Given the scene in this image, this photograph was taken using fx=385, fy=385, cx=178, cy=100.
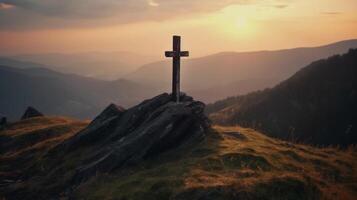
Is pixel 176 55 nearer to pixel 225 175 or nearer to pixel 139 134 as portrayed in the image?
pixel 139 134

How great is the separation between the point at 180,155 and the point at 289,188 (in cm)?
753

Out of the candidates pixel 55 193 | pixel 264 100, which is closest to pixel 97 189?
pixel 55 193

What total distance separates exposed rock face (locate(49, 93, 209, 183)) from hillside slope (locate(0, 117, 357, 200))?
746 millimetres

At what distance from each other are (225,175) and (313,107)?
377 feet

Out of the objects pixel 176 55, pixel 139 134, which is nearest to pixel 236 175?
pixel 139 134

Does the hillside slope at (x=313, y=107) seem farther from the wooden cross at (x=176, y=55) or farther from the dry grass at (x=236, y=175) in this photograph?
the dry grass at (x=236, y=175)

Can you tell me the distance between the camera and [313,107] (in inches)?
4870

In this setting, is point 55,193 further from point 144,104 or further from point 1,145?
point 1,145

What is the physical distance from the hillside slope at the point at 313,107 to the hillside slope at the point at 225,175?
83075 millimetres

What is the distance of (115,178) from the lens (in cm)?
1962

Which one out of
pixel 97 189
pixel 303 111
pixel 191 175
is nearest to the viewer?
Answer: pixel 191 175

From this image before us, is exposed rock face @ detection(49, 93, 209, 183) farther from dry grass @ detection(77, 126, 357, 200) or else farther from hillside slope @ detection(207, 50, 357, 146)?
hillside slope @ detection(207, 50, 357, 146)

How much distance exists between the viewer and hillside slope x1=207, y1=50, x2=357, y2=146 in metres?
111

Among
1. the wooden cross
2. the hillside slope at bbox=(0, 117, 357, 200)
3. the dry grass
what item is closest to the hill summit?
the hillside slope at bbox=(0, 117, 357, 200)
